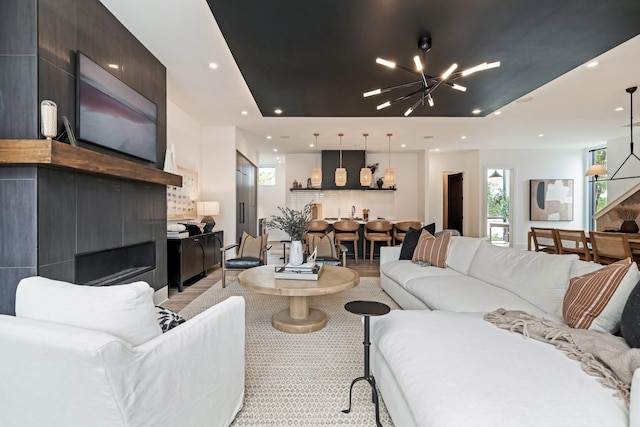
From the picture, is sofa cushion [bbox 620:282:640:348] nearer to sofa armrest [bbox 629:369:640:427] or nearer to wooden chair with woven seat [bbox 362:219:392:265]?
sofa armrest [bbox 629:369:640:427]

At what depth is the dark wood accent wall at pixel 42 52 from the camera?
1.97 m

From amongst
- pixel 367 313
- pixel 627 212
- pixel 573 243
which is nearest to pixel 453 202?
pixel 627 212

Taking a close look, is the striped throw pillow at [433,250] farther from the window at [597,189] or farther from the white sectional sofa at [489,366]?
the window at [597,189]

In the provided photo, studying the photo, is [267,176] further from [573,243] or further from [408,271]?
[573,243]

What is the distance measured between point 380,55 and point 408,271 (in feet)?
7.59

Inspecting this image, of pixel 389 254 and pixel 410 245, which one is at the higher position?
pixel 410 245

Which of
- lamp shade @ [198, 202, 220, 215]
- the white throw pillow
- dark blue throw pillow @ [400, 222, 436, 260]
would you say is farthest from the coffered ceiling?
the white throw pillow

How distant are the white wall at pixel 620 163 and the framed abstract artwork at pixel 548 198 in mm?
1035

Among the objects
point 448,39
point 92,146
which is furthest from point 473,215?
point 92,146

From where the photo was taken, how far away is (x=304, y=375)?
2.03 m

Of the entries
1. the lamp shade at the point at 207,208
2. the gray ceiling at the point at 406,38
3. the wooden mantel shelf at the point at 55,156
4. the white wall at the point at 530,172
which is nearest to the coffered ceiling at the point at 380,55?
the gray ceiling at the point at 406,38

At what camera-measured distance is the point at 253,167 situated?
817cm

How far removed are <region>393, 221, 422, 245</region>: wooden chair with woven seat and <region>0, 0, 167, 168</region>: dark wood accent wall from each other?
5.42m

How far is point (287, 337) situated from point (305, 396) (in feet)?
2.72
